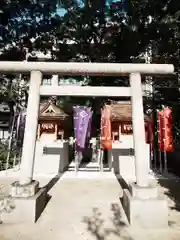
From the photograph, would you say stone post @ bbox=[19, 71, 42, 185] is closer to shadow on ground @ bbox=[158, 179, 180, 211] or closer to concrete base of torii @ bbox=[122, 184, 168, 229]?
concrete base of torii @ bbox=[122, 184, 168, 229]

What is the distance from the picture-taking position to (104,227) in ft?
18.3

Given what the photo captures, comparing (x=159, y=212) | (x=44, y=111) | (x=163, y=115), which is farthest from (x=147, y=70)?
(x=44, y=111)

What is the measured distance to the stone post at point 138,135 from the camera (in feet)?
20.5

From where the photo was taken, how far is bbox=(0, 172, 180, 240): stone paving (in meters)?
5.14

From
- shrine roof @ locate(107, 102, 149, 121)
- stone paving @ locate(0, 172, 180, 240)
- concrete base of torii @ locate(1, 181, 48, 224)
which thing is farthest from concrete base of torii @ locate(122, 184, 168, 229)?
shrine roof @ locate(107, 102, 149, 121)

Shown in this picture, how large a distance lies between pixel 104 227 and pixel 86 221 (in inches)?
21.6

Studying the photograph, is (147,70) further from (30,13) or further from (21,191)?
(30,13)

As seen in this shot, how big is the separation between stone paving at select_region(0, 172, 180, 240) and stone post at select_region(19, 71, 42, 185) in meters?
1.17

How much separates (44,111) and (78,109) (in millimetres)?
3868

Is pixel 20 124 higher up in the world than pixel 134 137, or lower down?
higher up

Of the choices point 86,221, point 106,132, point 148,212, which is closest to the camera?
point 148,212

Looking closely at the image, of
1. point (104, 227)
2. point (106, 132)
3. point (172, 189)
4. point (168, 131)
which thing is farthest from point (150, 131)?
point (104, 227)

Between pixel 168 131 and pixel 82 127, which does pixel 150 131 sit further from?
pixel 82 127

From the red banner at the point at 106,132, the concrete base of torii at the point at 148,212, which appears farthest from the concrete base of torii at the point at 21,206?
the red banner at the point at 106,132
